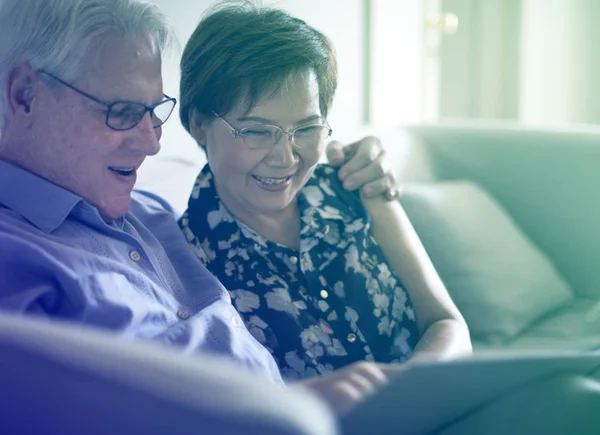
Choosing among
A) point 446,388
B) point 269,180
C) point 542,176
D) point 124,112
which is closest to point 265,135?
point 269,180

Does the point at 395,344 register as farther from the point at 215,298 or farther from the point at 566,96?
the point at 566,96

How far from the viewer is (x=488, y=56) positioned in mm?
3613

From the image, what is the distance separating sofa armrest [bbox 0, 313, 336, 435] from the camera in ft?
1.58

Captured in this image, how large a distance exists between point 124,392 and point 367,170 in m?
1.01

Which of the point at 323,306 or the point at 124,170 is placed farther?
the point at 323,306

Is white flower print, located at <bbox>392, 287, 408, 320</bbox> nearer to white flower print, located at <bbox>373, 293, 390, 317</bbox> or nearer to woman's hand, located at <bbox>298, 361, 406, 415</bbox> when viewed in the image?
white flower print, located at <bbox>373, 293, 390, 317</bbox>

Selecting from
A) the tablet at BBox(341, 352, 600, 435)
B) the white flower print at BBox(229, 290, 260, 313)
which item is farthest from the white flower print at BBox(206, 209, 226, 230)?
the tablet at BBox(341, 352, 600, 435)

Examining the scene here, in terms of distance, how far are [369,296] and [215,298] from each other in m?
0.33

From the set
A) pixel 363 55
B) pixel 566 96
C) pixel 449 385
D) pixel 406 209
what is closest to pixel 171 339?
pixel 449 385

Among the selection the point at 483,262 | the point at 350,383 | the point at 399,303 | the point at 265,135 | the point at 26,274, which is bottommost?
the point at 483,262

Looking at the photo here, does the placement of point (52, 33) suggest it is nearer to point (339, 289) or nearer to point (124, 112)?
point (124, 112)

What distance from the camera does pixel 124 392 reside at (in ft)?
1.74

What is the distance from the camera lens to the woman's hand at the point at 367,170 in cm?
148

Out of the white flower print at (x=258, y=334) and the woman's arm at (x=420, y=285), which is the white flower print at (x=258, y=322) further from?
the woman's arm at (x=420, y=285)
